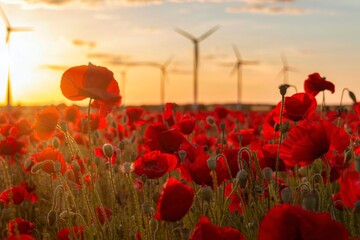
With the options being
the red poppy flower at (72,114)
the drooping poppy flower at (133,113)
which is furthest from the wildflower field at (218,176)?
the drooping poppy flower at (133,113)

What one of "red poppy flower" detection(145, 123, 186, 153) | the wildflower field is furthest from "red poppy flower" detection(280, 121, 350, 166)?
"red poppy flower" detection(145, 123, 186, 153)

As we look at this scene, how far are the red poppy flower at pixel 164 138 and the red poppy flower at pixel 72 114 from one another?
7.12ft

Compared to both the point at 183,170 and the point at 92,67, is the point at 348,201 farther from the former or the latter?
the point at 92,67

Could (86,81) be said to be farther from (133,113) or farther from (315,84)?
(133,113)

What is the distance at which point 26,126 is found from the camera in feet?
19.1

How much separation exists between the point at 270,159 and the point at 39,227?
2.57 metres

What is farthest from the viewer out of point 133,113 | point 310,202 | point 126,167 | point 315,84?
point 133,113

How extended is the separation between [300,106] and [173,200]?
51.5 inches

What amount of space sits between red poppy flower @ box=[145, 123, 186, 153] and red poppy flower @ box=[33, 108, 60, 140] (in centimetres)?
58

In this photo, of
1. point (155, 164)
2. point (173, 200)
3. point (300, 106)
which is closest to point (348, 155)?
point (300, 106)

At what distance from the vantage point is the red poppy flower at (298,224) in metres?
1.33

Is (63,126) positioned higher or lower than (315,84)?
lower

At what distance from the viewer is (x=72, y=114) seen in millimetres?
5184

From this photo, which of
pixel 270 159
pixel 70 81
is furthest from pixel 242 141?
pixel 70 81
